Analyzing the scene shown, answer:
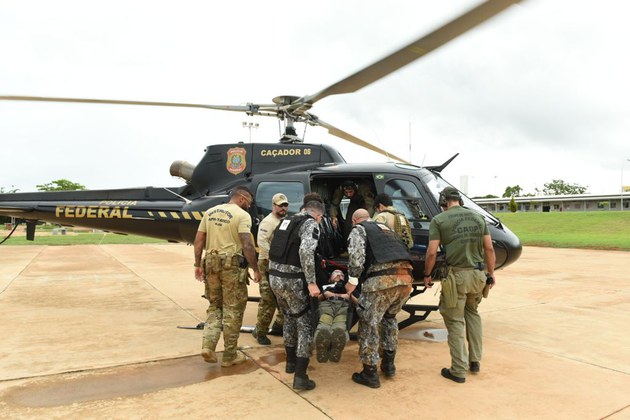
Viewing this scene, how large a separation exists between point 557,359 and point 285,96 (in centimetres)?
509

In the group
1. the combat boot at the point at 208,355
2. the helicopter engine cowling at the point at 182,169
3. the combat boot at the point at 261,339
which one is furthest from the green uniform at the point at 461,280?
the helicopter engine cowling at the point at 182,169

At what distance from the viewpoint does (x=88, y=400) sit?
363 centimetres

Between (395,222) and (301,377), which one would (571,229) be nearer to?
(395,222)

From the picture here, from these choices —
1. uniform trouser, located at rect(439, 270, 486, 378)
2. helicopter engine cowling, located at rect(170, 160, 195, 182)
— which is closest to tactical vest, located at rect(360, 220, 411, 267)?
uniform trouser, located at rect(439, 270, 486, 378)

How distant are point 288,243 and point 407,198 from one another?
2154 millimetres

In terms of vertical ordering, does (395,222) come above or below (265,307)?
above

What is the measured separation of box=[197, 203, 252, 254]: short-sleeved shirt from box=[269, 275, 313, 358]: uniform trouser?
0.74m

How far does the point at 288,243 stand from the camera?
402 cm

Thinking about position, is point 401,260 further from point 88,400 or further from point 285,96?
point 285,96

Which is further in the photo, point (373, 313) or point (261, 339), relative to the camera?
point (261, 339)

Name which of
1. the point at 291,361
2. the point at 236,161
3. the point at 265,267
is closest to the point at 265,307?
the point at 265,267

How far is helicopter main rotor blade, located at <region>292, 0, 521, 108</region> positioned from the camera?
3.31 m

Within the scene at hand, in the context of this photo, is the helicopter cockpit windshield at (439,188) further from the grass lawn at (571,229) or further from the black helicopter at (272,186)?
Answer: the grass lawn at (571,229)

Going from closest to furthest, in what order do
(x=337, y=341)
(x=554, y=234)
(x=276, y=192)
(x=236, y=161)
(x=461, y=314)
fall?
(x=337, y=341), (x=461, y=314), (x=276, y=192), (x=236, y=161), (x=554, y=234)
